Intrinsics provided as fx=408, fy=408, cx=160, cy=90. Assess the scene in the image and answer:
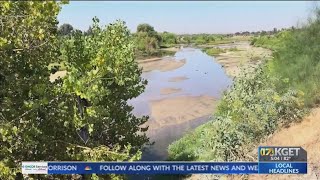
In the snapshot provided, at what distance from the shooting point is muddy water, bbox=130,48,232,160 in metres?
34.8

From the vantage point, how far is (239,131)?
20.1 metres

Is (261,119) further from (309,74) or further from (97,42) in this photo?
(97,42)

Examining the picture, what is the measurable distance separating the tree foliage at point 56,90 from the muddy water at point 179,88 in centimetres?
970

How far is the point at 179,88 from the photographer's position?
63.7 meters

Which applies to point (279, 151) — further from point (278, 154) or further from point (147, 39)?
point (147, 39)

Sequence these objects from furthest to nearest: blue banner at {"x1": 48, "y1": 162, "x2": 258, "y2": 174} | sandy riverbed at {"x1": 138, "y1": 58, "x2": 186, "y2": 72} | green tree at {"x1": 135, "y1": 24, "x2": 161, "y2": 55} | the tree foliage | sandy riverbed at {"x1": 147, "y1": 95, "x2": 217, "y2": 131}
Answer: green tree at {"x1": 135, "y1": 24, "x2": 161, "y2": 55} < sandy riverbed at {"x1": 138, "y1": 58, "x2": 186, "y2": 72} < sandy riverbed at {"x1": 147, "y1": 95, "x2": 217, "y2": 131} < the tree foliage < blue banner at {"x1": 48, "y1": 162, "x2": 258, "y2": 174}

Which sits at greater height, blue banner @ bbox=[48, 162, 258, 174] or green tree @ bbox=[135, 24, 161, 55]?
green tree @ bbox=[135, 24, 161, 55]

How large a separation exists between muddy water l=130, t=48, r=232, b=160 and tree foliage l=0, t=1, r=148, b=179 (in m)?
9.70

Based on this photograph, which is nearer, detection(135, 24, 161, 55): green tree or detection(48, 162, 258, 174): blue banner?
detection(48, 162, 258, 174): blue banner

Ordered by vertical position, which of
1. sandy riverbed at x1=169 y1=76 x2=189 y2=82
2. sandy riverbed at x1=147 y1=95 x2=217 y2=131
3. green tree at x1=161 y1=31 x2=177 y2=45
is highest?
green tree at x1=161 y1=31 x2=177 y2=45

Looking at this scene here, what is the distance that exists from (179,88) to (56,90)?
5081cm

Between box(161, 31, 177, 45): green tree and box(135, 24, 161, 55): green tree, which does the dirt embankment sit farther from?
box(161, 31, 177, 45): green tree

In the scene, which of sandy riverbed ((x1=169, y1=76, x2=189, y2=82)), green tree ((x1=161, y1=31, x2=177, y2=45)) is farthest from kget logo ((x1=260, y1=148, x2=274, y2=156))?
green tree ((x1=161, y1=31, x2=177, y2=45))

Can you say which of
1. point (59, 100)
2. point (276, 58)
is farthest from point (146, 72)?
point (59, 100)
